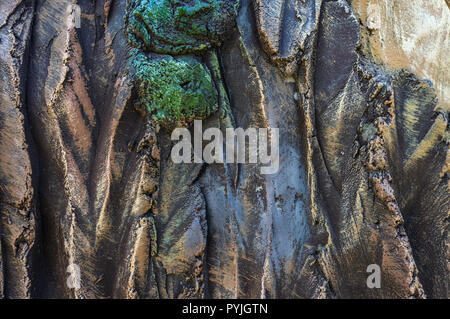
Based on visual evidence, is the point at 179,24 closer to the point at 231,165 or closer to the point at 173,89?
the point at 173,89

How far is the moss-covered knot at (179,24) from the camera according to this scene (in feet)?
5.28

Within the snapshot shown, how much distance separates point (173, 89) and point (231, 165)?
306mm

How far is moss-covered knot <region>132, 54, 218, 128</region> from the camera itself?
1.61 meters

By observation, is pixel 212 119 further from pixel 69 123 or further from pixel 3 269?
pixel 3 269

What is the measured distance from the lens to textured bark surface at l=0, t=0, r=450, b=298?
160 centimetres

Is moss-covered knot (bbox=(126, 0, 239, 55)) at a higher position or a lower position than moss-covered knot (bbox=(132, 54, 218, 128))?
higher

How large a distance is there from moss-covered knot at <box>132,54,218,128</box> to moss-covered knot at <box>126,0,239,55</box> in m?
0.04

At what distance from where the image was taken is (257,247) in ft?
5.27

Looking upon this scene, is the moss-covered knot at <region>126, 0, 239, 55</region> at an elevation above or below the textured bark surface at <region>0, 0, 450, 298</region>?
above

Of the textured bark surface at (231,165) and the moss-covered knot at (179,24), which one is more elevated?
the moss-covered knot at (179,24)

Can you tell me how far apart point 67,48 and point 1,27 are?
230mm

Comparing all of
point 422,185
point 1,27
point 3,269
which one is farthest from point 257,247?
point 1,27

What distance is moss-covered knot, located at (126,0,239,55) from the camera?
63.4 inches
